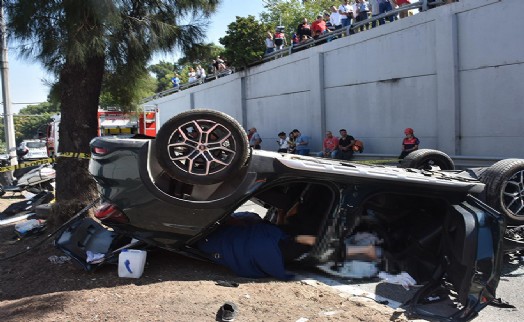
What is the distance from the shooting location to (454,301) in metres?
4.06

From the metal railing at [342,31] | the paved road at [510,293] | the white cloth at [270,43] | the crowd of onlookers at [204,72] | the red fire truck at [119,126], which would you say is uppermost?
the white cloth at [270,43]

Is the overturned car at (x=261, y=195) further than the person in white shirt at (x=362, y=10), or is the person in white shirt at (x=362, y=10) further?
the person in white shirt at (x=362, y=10)

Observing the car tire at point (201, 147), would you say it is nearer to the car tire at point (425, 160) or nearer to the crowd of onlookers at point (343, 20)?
the car tire at point (425, 160)

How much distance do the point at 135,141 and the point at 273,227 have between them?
1556 mm

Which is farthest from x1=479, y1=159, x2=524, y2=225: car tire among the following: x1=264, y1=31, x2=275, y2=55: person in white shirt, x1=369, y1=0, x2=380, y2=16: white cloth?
x1=264, y1=31, x2=275, y2=55: person in white shirt

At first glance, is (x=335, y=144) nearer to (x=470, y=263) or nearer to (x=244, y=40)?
(x=244, y=40)

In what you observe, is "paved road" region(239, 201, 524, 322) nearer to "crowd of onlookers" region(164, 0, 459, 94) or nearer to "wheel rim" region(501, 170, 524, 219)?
"wheel rim" region(501, 170, 524, 219)

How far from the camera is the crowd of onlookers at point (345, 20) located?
46.0 ft

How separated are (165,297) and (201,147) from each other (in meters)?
1.27

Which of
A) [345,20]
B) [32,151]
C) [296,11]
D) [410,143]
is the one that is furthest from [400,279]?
[296,11]

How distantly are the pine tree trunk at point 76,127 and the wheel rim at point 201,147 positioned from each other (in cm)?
312

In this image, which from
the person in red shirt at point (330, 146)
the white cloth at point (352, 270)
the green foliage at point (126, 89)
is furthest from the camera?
the person in red shirt at point (330, 146)

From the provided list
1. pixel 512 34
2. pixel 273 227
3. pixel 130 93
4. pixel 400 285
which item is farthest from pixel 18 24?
pixel 512 34

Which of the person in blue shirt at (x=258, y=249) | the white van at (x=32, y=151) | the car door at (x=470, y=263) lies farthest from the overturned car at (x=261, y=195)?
the white van at (x=32, y=151)
